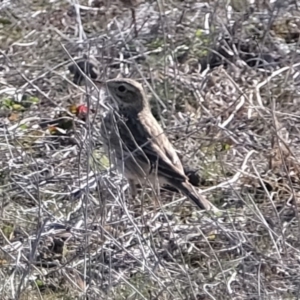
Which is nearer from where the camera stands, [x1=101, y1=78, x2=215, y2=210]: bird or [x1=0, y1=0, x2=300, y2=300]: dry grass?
[x1=0, y1=0, x2=300, y2=300]: dry grass

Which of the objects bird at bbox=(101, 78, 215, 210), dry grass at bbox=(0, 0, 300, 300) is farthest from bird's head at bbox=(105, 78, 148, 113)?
dry grass at bbox=(0, 0, 300, 300)

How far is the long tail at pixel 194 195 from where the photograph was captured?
6.66 m

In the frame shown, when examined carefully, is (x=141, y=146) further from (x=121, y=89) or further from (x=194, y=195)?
(x=121, y=89)

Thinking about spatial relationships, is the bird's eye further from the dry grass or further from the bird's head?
the dry grass

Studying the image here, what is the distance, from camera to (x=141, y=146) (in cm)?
659

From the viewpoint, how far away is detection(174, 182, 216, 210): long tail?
6664mm

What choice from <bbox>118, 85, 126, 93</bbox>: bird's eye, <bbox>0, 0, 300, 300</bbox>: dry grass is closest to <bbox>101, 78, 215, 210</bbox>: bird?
<bbox>118, 85, 126, 93</bbox>: bird's eye

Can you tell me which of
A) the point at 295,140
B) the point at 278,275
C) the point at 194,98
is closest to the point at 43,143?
the point at 194,98

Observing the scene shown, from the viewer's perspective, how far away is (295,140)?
24.7ft

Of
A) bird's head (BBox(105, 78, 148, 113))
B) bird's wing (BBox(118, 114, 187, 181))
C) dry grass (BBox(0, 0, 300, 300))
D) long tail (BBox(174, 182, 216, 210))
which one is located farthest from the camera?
bird's head (BBox(105, 78, 148, 113))

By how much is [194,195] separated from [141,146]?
0.42 m

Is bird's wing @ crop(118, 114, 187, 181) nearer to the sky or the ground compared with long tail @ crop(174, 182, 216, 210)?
nearer to the sky

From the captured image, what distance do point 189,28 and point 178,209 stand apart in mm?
2556

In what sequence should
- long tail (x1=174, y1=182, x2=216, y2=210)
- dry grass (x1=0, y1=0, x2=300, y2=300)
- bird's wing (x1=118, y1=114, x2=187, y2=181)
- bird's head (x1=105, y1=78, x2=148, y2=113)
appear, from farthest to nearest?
bird's head (x1=105, y1=78, x2=148, y2=113) < bird's wing (x1=118, y1=114, x2=187, y2=181) < long tail (x1=174, y1=182, x2=216, y2=210) < dry grass (x1=0, y1=0, x2=300, y2=300)
